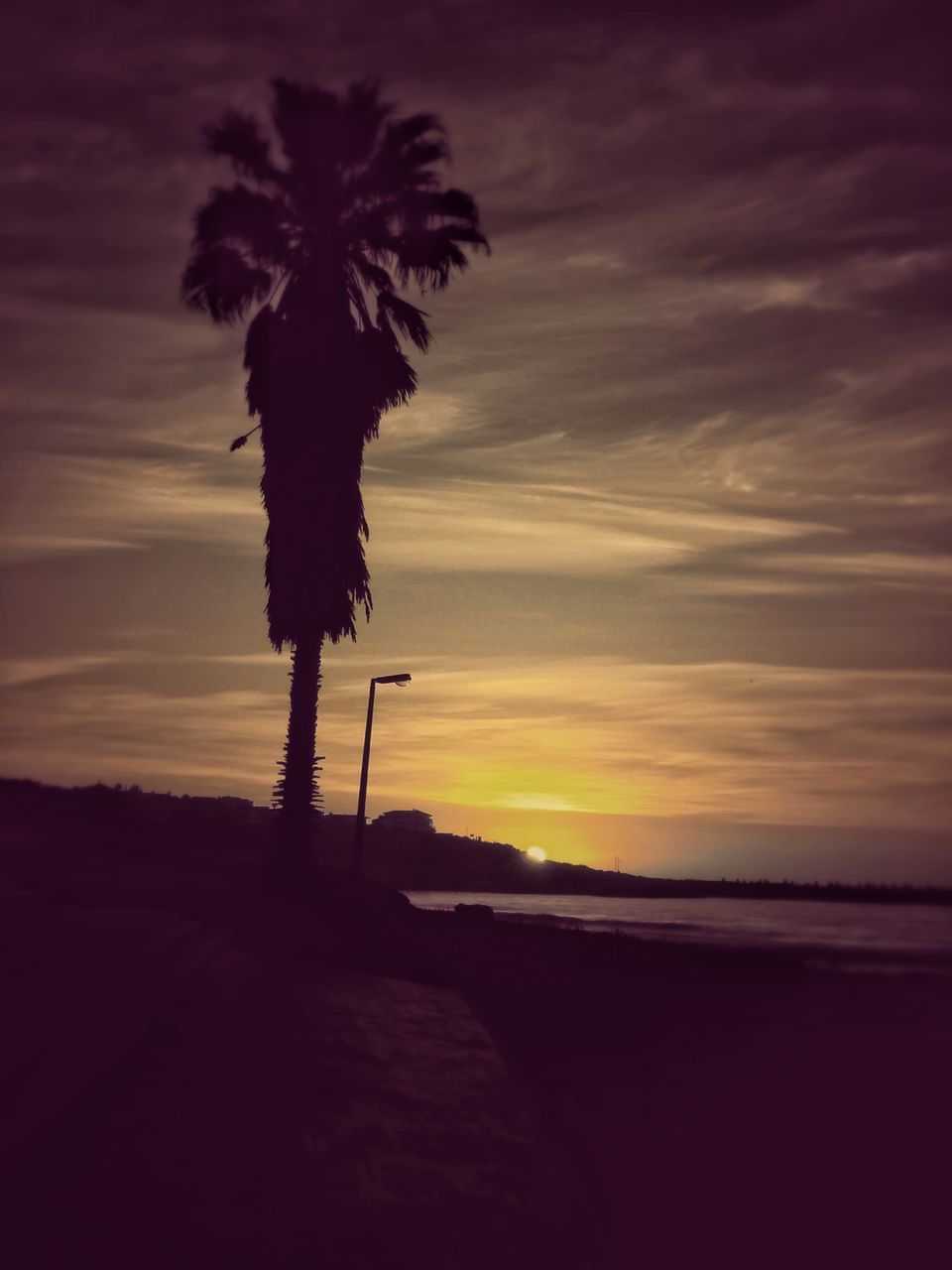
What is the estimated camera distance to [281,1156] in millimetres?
7773

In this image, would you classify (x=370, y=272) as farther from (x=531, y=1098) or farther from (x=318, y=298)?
(x=531, y=1098)

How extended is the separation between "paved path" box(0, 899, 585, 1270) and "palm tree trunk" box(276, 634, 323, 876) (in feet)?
34.4

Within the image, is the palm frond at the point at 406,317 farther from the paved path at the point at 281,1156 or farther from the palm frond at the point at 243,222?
A: the paved path at the point at 281,1156

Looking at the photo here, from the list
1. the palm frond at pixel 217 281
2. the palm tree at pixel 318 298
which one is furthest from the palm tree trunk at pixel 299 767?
the palm frond at pixel 217 281

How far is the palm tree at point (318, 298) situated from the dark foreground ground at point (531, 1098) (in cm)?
617

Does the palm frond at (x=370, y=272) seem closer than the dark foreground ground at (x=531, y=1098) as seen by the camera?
No

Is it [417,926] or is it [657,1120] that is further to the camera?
[417,926]

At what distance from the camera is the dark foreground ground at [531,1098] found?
6.92m

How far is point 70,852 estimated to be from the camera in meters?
23.1

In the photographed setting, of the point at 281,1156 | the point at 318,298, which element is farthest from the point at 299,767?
the point at 281,1156

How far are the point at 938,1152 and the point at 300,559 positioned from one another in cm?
1533

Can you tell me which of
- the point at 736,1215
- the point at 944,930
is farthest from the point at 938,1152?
the point at 944,930

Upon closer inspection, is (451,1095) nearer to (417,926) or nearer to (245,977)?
(245,977)

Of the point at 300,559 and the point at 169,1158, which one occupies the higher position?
the point at 300,559
